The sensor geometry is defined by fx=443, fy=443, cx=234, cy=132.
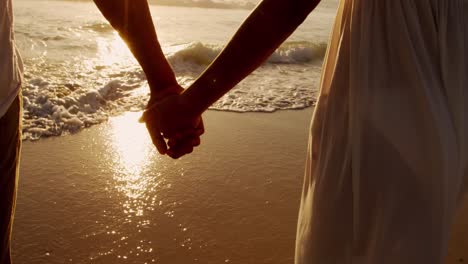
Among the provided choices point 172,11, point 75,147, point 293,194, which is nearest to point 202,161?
point 293,194

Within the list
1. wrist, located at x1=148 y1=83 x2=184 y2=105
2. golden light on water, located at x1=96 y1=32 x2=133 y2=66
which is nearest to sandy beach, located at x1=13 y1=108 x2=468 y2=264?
wrist, located at x1=148 y1=83 x2=184 y2=105

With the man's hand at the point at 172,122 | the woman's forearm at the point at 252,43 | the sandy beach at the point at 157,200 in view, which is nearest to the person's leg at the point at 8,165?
the man's hand at the point at 172,122

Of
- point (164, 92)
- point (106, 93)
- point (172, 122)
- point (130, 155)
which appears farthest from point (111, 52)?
point (172, 122)

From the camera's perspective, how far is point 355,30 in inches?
43.4

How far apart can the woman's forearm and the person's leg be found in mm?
655

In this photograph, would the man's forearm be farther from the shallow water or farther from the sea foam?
the sea foam

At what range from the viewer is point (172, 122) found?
1583mm

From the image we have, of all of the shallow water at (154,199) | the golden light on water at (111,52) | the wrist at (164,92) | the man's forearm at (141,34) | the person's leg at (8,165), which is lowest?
the shallow water at (154,199)

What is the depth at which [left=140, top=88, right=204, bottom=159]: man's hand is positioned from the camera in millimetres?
1548

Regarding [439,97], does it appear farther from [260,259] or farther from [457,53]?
[260,259]

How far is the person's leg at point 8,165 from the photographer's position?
155 cm

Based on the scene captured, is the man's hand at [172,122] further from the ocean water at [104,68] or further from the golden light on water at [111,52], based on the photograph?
the golden light on water at [111,52]

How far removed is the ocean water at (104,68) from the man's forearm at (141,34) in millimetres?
2736

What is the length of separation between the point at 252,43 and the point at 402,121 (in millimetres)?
483
